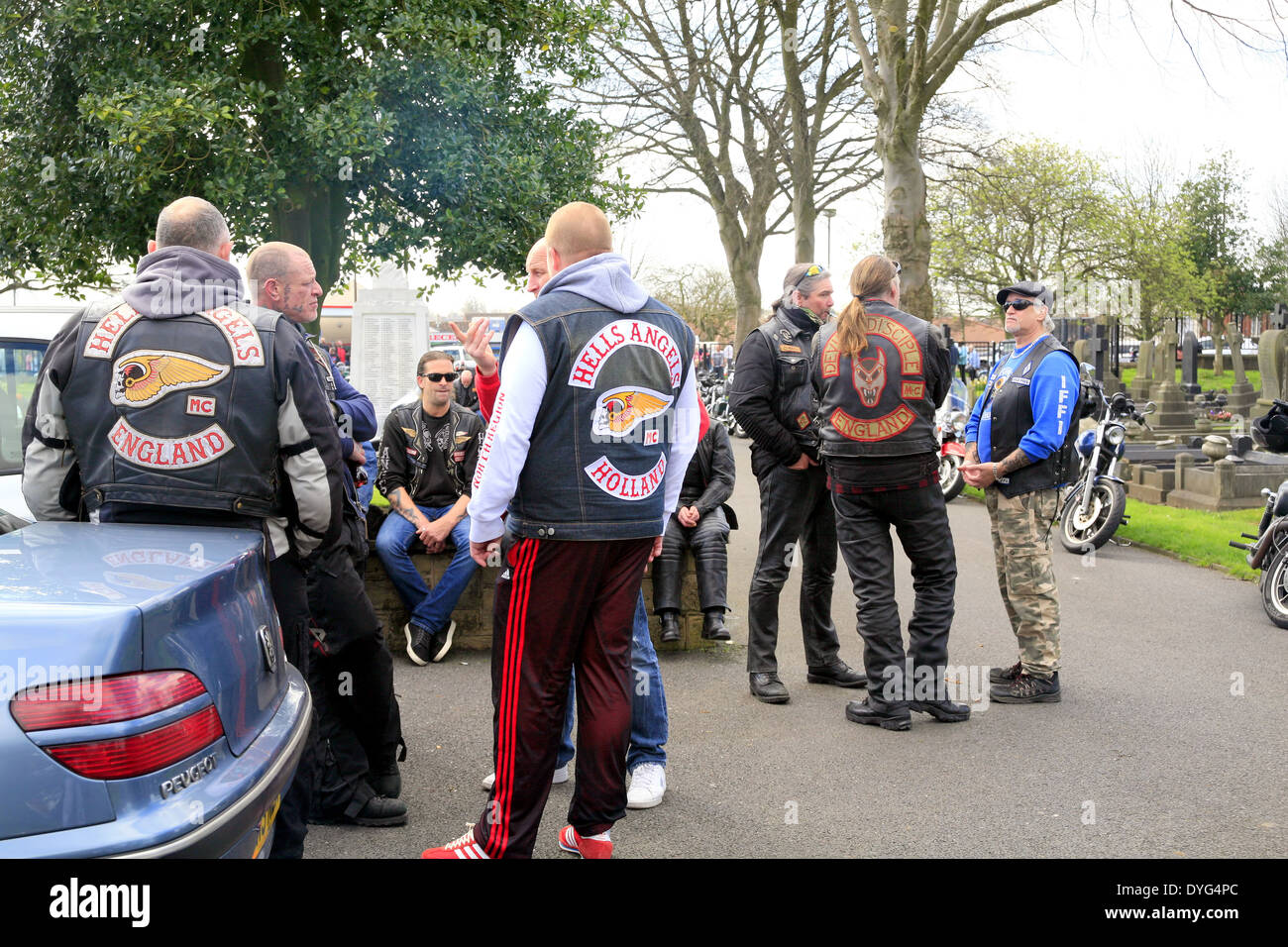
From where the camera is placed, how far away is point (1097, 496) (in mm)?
10070

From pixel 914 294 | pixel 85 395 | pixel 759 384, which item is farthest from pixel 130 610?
pixel 914 294

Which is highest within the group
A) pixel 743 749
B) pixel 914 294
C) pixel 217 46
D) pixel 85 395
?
pixel 217 46

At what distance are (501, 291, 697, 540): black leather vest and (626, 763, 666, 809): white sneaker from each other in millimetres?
1324

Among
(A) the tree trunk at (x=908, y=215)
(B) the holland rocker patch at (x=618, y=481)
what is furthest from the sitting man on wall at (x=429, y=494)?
(A) the tree trunk at (x=908, y=215)

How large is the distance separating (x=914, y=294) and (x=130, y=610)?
42.8 ft

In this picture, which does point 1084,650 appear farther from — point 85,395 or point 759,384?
point 85,395

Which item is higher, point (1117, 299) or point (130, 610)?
point (1117, 299)

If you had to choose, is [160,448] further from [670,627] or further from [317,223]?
[317,223]

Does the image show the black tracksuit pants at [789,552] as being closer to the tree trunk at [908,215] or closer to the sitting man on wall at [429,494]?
the sitting man on wall at [429,494]

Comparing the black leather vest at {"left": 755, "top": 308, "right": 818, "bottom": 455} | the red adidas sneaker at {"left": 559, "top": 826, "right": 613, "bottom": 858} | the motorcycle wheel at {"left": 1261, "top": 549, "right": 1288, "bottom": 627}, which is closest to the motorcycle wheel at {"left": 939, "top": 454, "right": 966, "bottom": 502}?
the motorcycle wheel at {"left": 1261, "top": 549, "right": 1288, "bottom": 627}

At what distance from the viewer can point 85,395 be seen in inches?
121

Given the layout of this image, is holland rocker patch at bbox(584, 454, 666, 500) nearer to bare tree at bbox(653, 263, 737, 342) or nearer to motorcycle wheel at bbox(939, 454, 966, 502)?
motorcycle wheel at bbox(939, 454, 966, 502)

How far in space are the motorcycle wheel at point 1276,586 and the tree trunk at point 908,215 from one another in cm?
747

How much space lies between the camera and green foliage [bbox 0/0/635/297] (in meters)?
7.77
